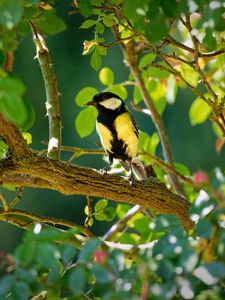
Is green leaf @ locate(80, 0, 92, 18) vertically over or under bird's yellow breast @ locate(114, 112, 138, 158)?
over

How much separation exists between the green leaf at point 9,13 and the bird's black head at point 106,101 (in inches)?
61.0

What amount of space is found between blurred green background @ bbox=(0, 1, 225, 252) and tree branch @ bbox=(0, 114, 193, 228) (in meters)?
3.68

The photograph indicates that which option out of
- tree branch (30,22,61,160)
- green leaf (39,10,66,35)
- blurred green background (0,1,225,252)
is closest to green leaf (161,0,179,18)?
green leaf (39,10,66,35)

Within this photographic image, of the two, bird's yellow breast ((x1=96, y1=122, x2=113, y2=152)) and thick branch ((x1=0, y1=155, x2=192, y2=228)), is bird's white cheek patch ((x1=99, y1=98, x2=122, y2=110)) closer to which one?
Result: bird's yellow breast ((x1=96, y1=122, x2=113, y2=152))

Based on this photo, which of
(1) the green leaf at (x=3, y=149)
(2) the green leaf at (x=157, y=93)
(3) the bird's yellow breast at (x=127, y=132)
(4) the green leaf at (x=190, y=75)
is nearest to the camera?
(1) the green leaf at (x=3, y=149)

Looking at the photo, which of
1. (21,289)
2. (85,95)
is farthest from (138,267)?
(85,95)

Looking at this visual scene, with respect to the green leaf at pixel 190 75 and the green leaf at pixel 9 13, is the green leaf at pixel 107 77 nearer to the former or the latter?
the green leaf at pixel 190 75

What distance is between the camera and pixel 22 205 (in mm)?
6359

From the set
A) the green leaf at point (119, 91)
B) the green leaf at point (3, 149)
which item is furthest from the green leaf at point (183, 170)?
the green leaf at point (3, 149)

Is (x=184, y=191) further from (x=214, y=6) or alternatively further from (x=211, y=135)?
(x=211, y=135)

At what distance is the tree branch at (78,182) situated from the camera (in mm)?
2062

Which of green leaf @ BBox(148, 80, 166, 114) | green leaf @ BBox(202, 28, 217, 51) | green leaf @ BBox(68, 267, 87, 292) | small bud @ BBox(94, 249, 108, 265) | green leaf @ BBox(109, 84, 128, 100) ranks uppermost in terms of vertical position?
green leaf @ BBox(202, 28, 217, 51)

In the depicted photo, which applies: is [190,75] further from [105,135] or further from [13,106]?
[13,106]

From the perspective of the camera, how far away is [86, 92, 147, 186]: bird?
309 cm
